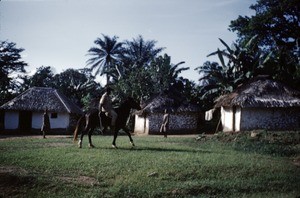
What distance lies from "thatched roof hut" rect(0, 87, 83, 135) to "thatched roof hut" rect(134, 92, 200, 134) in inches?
310

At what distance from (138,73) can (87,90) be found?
40.2 feet

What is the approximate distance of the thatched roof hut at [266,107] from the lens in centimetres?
2394

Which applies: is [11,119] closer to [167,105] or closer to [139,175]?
[167,105]

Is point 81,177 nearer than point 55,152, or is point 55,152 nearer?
point 81,177

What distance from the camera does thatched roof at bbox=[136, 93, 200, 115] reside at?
1161 inches

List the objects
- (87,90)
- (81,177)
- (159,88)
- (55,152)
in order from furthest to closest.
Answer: (87,90)
(159,88)
(55,152)
(81,177)

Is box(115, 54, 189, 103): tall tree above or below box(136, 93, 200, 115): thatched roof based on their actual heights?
above

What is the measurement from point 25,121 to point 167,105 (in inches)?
603

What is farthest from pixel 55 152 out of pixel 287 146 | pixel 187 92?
pixel 187 92

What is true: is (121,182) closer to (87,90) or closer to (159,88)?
(159,88)

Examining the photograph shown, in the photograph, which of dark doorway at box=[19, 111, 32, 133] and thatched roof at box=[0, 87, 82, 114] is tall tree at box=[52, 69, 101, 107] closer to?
thatched roof at box=[0, 87, 82, 114]

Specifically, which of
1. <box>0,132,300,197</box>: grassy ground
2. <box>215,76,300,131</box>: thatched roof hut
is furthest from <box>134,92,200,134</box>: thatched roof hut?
<box>0,132,300,197</box>: grassy ground

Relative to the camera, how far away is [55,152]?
1152 centimetres

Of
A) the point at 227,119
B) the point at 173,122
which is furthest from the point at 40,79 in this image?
the point at 227,119
